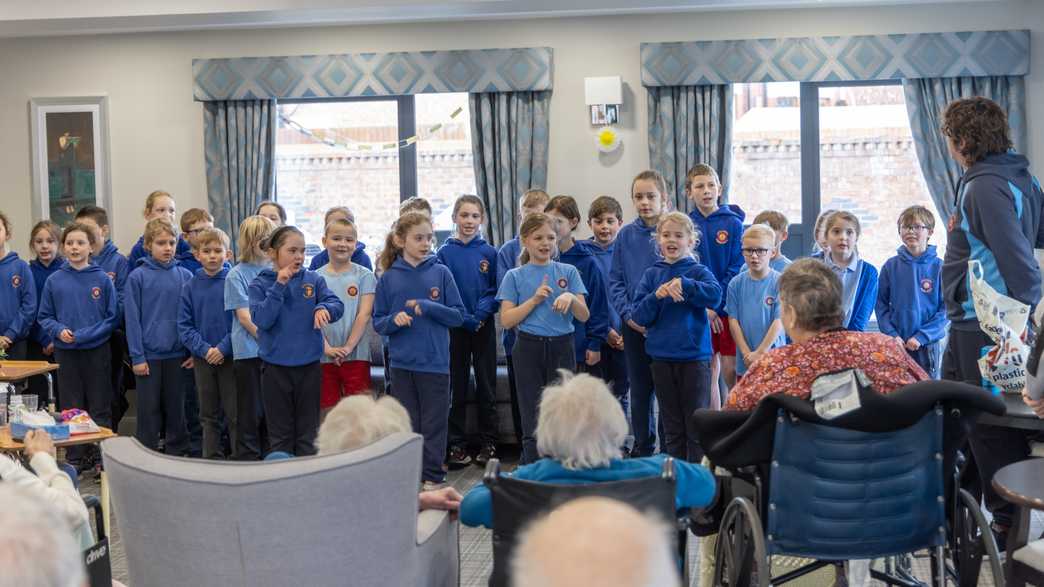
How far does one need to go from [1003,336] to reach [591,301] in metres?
2.58

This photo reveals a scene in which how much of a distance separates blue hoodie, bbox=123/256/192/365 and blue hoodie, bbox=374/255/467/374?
136 cm

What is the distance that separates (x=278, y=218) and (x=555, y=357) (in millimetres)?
2485

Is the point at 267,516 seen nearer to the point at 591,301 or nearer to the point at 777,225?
the point at 591,301

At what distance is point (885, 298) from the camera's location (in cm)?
615

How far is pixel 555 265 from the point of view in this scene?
5301 mm

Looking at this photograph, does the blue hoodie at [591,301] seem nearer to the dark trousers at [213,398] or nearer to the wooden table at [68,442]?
the dark trousers at [213,398]

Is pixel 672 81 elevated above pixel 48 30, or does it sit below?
below

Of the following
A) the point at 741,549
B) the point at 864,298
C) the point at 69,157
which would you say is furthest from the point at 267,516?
the point at 69,157

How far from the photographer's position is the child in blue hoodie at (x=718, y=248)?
18.5ft

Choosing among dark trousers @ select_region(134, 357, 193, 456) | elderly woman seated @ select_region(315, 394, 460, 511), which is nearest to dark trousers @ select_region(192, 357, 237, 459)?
→ dark trousers @ select_region(134, 357, 193, 456)

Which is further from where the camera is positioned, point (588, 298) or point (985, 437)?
point (588, 298)

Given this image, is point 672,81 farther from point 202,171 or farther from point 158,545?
point 158,545

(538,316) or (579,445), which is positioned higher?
(538,316)

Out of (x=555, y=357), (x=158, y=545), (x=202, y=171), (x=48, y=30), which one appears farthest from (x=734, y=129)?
(x=158, y=545)
